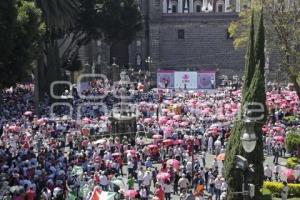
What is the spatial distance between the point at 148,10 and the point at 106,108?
3190 cm

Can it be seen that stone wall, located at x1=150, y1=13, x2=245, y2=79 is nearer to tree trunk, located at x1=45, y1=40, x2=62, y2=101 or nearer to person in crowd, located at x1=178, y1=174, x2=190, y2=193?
tree trunk, located at x1=45, y1=40, x2=62, y2=101

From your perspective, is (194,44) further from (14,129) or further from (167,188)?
(167,188)

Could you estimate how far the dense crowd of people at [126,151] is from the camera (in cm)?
2137

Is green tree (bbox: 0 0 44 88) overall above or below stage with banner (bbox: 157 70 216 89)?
above

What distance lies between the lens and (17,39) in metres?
27.9

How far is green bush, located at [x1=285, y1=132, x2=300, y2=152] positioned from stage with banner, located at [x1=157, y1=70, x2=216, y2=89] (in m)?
32.0

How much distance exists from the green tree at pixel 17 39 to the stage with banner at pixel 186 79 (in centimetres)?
3213

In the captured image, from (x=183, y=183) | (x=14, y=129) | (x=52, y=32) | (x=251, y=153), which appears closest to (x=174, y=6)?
(x=52, y=32)

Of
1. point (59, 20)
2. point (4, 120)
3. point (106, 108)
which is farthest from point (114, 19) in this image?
point (4, 120)

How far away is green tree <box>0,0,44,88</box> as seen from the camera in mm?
25797

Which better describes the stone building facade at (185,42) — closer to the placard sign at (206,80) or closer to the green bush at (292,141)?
the placard sign at (206,80)

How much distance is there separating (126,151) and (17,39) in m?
7.03

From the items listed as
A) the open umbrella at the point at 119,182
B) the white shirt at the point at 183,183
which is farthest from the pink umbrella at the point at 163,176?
the open umbrella at the point at 119,182

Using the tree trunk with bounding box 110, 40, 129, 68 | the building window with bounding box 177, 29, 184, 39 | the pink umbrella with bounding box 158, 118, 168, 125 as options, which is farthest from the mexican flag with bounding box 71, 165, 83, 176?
the tree trunk with bounding box 110, 40, 129, 68
